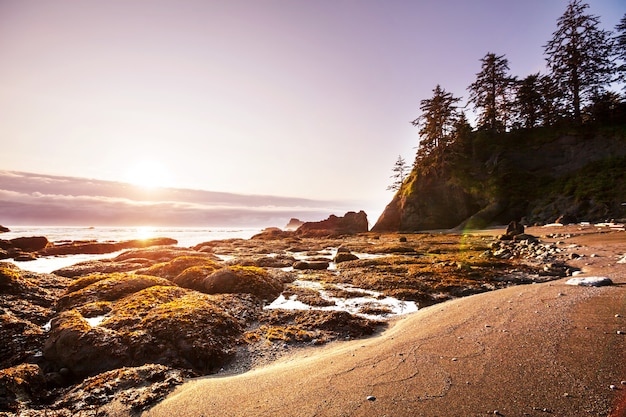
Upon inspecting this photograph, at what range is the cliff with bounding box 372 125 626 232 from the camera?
3641cm

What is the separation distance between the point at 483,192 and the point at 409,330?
162 feet

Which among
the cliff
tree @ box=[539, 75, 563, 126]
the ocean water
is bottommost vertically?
the ocean water

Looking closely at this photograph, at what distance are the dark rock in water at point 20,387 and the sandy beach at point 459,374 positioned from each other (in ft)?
5.32

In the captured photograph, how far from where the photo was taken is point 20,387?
192 inches

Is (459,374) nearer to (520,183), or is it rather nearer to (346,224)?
(520,183)

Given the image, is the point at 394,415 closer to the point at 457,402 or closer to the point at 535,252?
the point at 457,402

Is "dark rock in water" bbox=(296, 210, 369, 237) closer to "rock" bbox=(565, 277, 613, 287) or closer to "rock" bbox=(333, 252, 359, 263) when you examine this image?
"rock" bbox=(333, 252, 359, 263)

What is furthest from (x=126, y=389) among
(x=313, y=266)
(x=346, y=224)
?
(x=346, y=224)

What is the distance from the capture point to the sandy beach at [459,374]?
3.73 meters

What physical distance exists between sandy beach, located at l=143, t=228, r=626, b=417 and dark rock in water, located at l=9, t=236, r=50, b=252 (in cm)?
4380

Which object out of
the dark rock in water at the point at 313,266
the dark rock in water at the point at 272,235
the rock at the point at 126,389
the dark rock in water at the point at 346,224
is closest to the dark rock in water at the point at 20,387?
the rock at the point at 126,389

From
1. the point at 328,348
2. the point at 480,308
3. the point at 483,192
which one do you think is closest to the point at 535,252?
the point at 480,308

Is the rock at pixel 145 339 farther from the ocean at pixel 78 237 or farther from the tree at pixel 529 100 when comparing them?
the tree at pixel 529 100

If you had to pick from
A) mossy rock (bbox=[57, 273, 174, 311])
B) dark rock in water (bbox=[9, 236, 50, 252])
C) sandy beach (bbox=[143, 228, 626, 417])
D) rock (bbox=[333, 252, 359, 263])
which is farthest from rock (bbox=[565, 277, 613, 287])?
dark rock in water (bbox=[9, 236, 50, 252])
